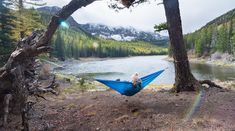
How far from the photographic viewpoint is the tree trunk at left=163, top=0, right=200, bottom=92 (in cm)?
1097

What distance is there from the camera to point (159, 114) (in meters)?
7.91

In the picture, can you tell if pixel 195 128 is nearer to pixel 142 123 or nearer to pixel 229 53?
pixel 142 123

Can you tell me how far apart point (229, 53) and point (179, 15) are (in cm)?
7248

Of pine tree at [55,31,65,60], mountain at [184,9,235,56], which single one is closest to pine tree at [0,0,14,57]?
pine tree at [55,31,65,60]

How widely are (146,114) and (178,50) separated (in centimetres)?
378

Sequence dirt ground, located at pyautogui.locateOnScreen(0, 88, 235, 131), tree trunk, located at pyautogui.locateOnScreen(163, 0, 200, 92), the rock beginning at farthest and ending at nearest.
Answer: tree trunk, located at pyautogui.locateOnScreen(163, 0, 200, 92), the rock, dirt ground, located at pyautogui.locateOnScreen(0, 88, 235, 131)

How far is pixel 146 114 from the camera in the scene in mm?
7973

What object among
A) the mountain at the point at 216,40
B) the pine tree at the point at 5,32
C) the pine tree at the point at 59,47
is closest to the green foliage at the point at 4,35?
the pine tree at the point at 5,32

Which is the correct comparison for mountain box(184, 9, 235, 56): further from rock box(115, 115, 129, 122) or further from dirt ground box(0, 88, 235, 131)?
rock box(115, 115, 129, 122)

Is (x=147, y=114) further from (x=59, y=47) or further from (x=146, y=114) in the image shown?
(x=59, y=47)

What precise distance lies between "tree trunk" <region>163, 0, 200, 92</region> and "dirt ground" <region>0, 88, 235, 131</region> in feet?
2.00

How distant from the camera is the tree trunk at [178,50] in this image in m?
11.0

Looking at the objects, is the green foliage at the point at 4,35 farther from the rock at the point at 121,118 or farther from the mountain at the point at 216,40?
the mountain at the point at 216,40

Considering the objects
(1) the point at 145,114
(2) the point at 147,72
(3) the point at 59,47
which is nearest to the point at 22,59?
(1) the point at 145,114
